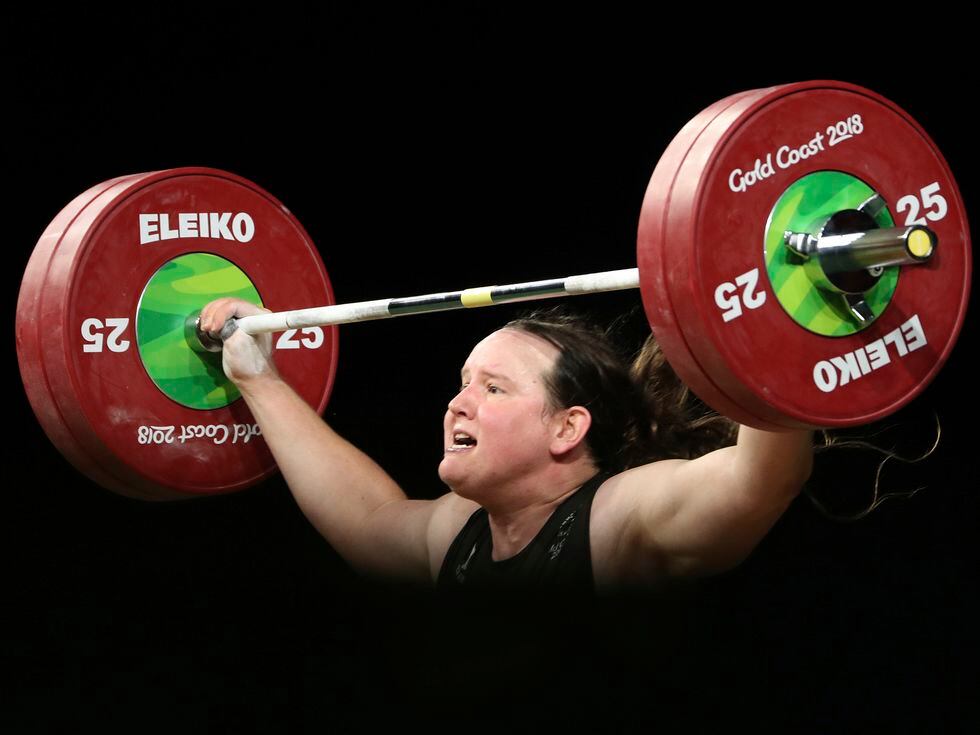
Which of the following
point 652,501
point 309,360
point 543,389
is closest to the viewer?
point 652,501

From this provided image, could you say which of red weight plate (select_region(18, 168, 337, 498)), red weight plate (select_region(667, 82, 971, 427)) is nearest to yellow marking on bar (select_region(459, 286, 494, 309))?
red weight plate (select_region(667, 82, 971, 427))

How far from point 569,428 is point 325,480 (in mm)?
561

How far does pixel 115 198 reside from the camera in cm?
279

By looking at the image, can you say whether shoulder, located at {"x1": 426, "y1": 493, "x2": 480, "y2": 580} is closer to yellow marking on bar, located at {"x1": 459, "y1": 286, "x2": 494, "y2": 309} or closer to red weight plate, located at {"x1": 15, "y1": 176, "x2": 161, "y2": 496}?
yellow marking on bar, located at {"x1": 459, "y1": 286, "x2": 494, "y2": 309}

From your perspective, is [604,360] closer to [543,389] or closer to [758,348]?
[543,389]

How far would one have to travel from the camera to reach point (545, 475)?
259 centimetres

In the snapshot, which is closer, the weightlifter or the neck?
the weightlifter

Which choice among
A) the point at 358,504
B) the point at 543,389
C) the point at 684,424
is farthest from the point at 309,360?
the point at 684,424

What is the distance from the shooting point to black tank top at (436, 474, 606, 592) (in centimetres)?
243

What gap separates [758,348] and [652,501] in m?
0.44

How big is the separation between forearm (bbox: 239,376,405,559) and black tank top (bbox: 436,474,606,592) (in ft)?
0.89

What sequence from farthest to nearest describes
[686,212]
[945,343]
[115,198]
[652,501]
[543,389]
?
1. [115,198]
2. [543,389]
3. [652,501]
4. [945,343]
5. [686,212]

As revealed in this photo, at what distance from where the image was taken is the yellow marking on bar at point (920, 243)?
1931mm

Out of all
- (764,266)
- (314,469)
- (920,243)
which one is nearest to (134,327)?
(314,469)
